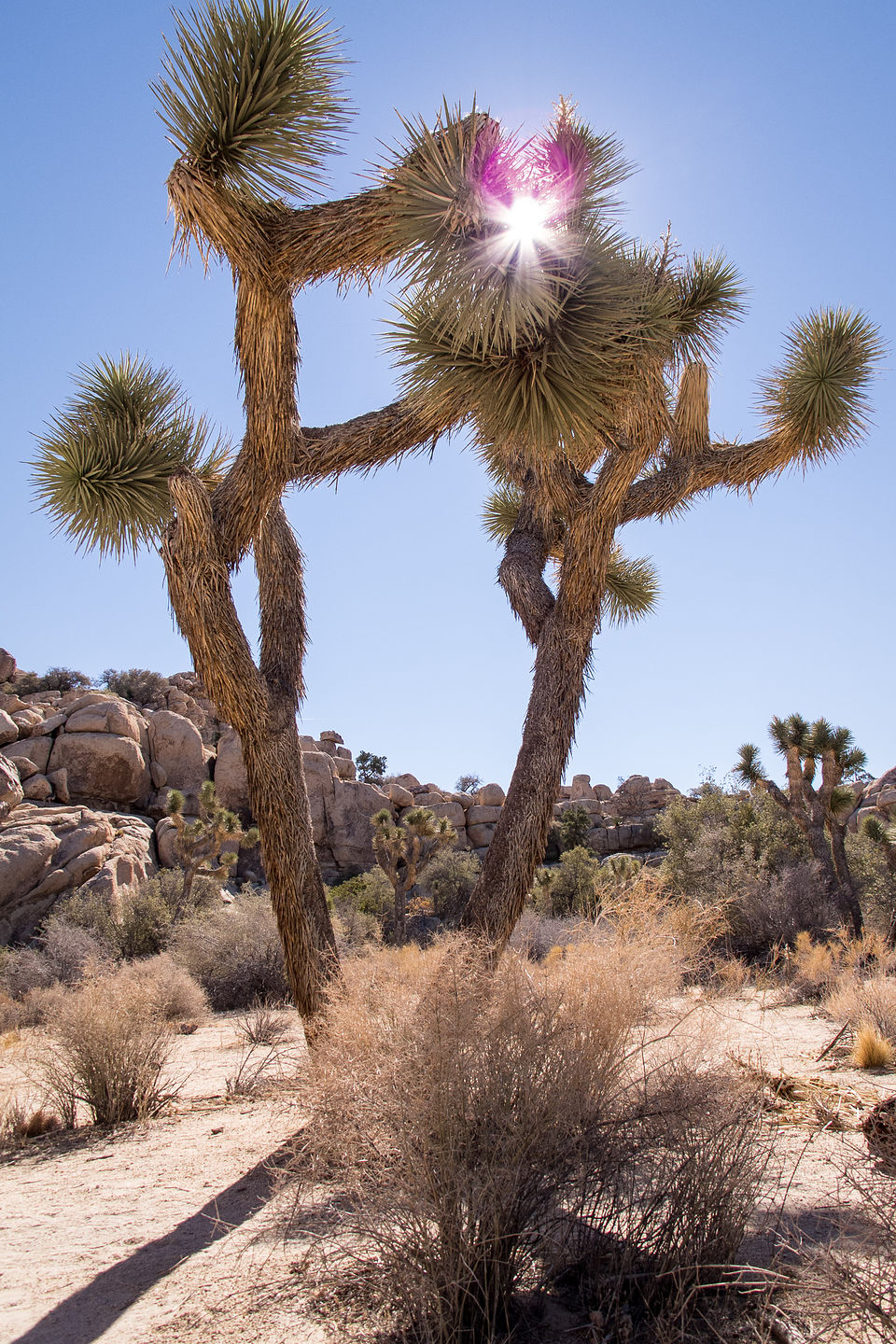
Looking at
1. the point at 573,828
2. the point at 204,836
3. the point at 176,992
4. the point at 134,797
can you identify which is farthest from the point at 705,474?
the point at 573,828

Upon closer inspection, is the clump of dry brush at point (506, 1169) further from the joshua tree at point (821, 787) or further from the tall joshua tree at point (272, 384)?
the joshua tree at point (821, 787)

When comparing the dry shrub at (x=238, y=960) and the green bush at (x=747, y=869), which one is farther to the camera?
the green bush at (x=747, y=869)

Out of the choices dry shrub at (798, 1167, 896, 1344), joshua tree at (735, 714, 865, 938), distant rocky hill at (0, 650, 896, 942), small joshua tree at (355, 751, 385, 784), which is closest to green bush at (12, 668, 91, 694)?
distant rocky hill at (0, 650, 896, 942)

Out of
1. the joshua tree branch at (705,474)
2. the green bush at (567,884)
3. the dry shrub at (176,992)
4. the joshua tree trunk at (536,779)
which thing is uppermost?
the joshua tree branch at (705,474)

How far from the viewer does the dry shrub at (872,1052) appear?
6273mm

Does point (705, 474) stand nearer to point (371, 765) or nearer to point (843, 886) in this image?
point (843, 886)

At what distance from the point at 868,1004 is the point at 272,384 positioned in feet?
23.9

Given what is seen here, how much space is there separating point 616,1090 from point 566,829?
28.7 m

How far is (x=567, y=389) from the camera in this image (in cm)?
517

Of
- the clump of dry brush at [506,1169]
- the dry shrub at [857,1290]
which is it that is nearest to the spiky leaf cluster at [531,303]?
the clump of dry brush at [506,1169]

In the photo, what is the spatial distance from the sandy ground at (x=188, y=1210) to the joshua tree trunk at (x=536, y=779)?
163 cm

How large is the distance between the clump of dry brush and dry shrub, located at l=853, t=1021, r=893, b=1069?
3.79 metres

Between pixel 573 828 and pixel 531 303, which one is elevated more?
pixel 531 303

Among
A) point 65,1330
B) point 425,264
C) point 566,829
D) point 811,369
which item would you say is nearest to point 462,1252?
point 65,1330
